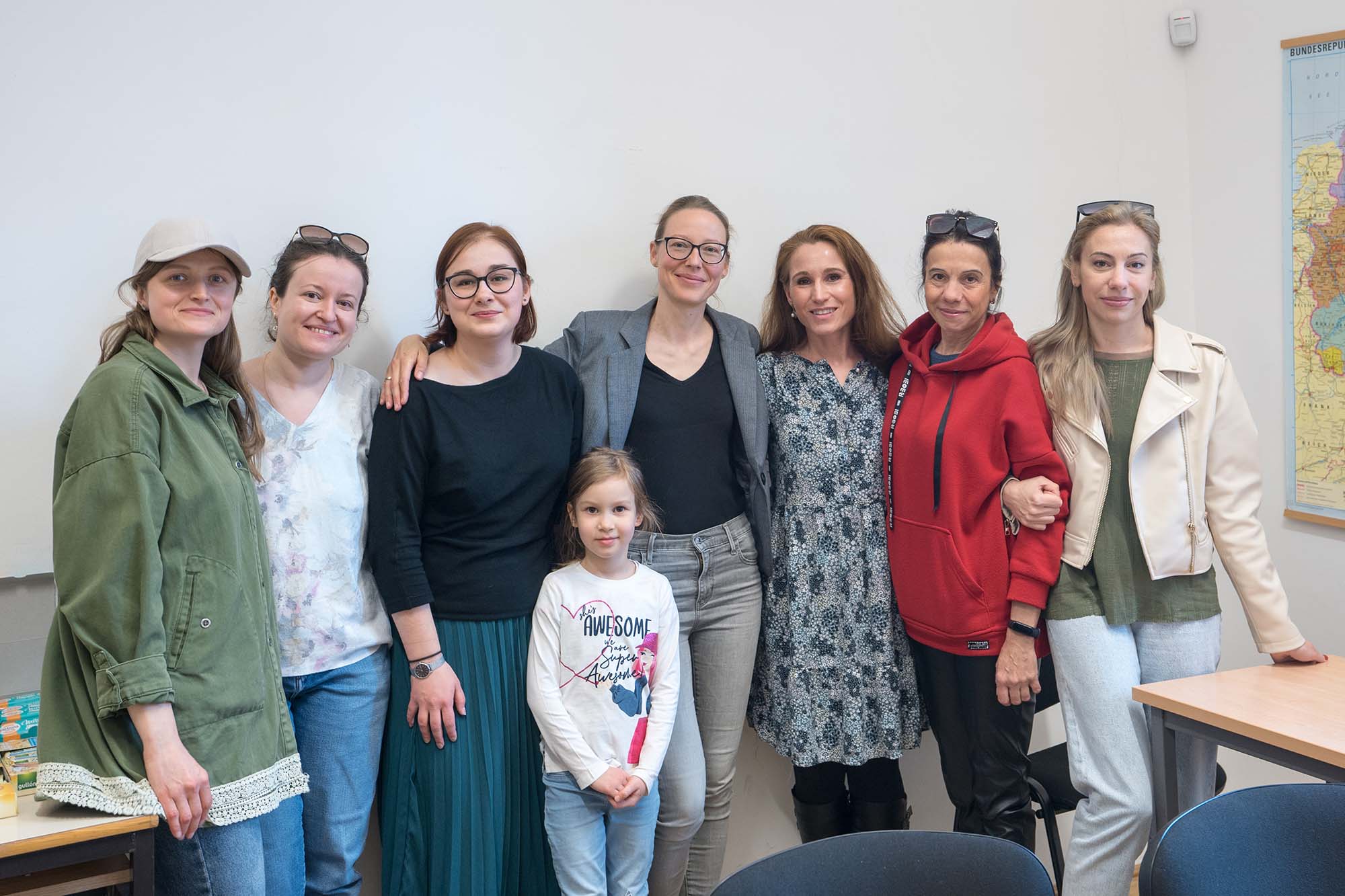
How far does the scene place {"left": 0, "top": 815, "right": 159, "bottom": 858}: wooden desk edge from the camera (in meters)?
1.51

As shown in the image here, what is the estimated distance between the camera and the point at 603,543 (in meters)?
2.07

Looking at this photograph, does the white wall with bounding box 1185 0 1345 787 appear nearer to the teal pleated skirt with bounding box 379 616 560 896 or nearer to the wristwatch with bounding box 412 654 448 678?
the teal pleated skirt with bounding box 379 616 560 896

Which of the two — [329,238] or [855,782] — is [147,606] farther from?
[855,782]

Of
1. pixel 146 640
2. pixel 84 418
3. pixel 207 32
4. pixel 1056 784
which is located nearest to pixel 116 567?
pixel 146 640

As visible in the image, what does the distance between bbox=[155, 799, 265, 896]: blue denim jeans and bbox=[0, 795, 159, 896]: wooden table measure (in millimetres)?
51

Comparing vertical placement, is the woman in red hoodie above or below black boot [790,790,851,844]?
above

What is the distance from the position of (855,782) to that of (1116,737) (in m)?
0.71

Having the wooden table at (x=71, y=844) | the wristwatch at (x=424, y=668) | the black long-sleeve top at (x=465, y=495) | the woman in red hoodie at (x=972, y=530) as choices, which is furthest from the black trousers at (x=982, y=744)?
the wooden table at (x=71, y=844)

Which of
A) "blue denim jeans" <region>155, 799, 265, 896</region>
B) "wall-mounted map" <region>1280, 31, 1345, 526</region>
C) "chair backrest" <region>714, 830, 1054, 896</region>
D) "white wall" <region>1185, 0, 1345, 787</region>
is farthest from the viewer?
"white wall" <region>1185, 0, 1345, 787</region>

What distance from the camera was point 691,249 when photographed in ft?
7.44

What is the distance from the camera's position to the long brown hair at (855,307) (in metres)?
2.43

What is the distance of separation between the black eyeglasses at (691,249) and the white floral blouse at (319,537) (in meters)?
0.83

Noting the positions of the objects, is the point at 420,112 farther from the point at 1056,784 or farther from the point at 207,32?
the point at 1056,784

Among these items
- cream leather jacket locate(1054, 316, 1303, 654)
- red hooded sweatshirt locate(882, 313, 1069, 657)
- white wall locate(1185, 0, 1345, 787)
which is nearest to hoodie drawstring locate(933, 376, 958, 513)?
red hooded sweatshirt locate(882, 313, 1069, 657)
